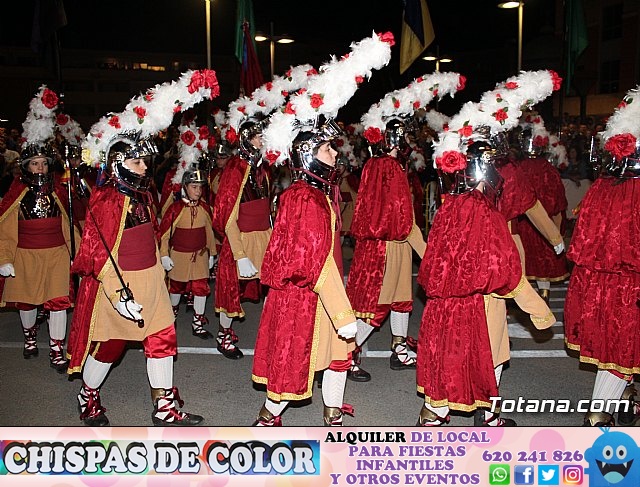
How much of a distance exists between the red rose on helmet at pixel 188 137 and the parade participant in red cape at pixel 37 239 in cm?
183

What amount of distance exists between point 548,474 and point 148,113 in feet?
12.2

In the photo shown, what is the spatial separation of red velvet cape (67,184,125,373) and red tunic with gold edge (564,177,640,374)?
11.4 feet

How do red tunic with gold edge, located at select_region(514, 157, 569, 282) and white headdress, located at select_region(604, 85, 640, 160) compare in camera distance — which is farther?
red tunic with gold edge, located at select_region(514, 157, 569, 282)

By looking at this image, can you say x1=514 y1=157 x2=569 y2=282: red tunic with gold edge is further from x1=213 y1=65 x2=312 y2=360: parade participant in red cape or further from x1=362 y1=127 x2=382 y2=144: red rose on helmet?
x1=213 y1=65 x2=312 y2=360: parade participant in red cape

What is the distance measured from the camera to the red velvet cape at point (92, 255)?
4.75 m

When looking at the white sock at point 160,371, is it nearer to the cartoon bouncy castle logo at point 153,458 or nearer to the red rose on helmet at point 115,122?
the cartoon bouncy castle logo at point 153,458

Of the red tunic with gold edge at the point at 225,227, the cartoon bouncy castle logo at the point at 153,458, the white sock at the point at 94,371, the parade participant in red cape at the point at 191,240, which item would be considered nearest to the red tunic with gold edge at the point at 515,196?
the red tunic with gold edge at the point at 225,227

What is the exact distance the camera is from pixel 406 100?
20.9 ft

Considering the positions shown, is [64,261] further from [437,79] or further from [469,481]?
[469,481]

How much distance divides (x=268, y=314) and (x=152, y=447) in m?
1.26

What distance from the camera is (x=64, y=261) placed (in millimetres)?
6746

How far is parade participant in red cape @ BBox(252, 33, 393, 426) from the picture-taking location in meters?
4.18

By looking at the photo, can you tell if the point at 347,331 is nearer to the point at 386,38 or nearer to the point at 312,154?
the point at 312,154

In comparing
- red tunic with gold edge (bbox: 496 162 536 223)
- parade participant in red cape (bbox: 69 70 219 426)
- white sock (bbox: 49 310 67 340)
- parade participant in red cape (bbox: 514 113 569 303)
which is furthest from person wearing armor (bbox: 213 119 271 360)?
parade participant in red cape (bbox: 514 113 569 303)
